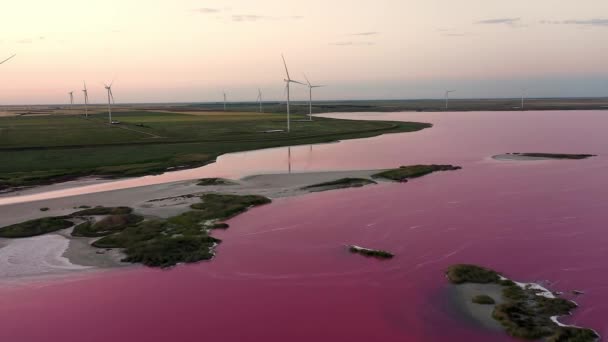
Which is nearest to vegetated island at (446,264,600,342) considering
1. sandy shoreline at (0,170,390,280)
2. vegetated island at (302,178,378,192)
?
sandy shoreline at (0,170,390,280)

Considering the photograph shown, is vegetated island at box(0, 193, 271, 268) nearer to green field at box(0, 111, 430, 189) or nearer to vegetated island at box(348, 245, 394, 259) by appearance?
vegetated island at box(348, 245, 394, 259)

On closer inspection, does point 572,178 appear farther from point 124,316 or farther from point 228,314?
point 124,316

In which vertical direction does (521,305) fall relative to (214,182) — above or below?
below

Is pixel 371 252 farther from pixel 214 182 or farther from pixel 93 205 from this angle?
pixel 214 182

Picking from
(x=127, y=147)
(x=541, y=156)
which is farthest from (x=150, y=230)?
(x=541, y=156)

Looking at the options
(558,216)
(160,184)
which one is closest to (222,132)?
(160,184)

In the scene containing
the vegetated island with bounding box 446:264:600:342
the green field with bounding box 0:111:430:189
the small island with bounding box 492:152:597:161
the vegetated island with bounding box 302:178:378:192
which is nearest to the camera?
the vegetated island with bounding box 446:264:600:342

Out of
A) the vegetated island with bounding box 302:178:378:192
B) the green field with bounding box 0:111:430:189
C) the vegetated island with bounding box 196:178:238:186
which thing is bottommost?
the vegetated island with bounding box 302:178:378:192
